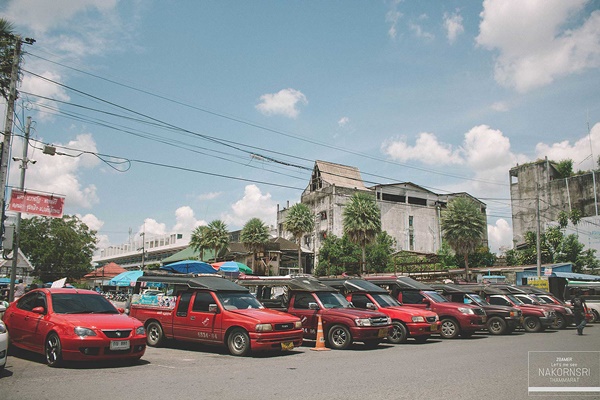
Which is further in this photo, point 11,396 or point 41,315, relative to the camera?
point 41,315

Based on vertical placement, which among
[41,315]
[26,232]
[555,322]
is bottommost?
[555,322]

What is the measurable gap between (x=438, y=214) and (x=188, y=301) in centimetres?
6749

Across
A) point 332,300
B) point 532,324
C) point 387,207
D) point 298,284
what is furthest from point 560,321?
point 387,207

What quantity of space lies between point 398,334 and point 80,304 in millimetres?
9880

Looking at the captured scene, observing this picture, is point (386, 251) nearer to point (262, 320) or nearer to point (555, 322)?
point (555, 322)

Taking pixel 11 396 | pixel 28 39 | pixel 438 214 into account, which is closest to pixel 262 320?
pixel 11 396

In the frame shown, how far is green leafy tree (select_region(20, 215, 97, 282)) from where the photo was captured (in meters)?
58.7

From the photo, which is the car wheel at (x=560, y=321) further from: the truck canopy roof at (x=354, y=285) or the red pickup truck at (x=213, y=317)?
the red pickup truck at (x=213, y=317)

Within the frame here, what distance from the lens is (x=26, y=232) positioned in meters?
60.2

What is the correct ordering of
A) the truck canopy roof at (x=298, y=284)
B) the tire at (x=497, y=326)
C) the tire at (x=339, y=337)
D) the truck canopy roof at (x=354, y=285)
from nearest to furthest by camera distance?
1. the tire at (x=339, y=337)
2. the truck canopy roof at (x=298, y=284)
3. the truck canopy roof at (x=354, y=285)
4. the tire at (x=497, y=326)

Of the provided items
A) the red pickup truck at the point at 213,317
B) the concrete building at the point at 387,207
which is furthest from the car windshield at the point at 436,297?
the concrete building at the point at 387,207

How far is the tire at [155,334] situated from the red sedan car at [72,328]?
277 centimetres

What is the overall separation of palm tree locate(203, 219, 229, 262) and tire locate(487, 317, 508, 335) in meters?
41.4

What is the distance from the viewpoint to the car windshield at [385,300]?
16266 mm
